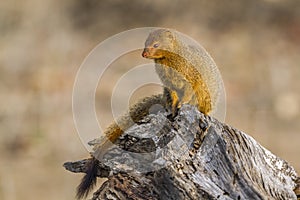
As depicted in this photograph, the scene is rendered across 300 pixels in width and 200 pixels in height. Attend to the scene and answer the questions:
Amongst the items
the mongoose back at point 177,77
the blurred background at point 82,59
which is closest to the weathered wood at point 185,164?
the mongoose back at point 177,77

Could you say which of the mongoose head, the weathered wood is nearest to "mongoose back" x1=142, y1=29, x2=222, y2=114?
the mongoose head

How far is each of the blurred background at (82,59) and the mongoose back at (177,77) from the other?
1.54 meters

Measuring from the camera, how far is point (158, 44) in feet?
4.26

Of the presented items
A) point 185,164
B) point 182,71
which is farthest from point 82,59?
point 185,164

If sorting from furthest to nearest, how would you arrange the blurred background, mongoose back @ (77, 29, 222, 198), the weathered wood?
the blurred background → mongoose back @ (77, 29, 222, 198) → the weathered wood

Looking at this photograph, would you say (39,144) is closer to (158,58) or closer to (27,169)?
(27,169)

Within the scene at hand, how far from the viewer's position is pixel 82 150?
9.52 ft

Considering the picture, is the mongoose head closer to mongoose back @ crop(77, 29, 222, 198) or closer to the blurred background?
mongoose back @ crop(77, 29, 222, 198)

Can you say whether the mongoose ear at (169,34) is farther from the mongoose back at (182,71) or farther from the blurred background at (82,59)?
the blurred background at (82,59)

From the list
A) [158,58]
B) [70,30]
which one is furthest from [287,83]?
[158,58]

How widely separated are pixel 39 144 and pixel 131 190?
2.01m

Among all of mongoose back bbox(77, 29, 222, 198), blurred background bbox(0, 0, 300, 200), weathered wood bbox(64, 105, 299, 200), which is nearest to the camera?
weathered wood bbox(64, 105, 299, 200)

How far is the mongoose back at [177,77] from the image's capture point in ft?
4.07

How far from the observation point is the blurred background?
296 centimetres
